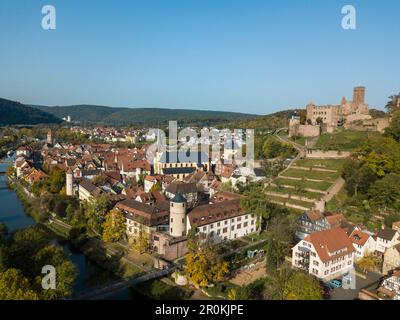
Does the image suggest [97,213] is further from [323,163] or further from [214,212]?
[323,163]

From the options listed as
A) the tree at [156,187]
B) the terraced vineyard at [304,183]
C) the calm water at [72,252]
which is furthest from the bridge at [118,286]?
the tree at [156,187]

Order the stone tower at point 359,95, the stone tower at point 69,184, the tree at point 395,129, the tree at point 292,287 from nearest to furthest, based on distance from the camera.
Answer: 1. the tree at point 292,287
2. the tree at point 395,129
3. the stone tower at point 69,184
4. the stone tower at point 359,95

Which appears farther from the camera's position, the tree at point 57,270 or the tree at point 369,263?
the tree at point 369,263

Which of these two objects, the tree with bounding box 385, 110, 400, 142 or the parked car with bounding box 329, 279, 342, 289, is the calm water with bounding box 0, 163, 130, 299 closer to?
the parked car with bounding box 329, 279, 342, 289

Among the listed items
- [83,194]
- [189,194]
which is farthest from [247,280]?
[83,194]

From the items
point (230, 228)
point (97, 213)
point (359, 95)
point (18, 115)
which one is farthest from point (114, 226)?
point (18, 115)

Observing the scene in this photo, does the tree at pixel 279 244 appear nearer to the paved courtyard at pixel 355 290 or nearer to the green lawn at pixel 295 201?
the paved courtyard at pixel 355 290

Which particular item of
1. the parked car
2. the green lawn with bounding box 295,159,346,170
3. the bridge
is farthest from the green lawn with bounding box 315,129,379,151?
the bridge
